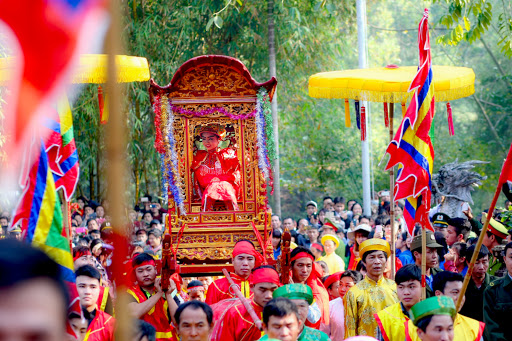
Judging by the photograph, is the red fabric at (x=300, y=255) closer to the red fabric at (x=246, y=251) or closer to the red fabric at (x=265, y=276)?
the red fabric at (x=246, y=251)

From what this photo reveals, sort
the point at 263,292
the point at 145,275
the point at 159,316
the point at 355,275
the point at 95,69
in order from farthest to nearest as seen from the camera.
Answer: the point at 95,69 → the point at 355,275 → the point at 145,275 → the point at 159,316 → the point at 263,292

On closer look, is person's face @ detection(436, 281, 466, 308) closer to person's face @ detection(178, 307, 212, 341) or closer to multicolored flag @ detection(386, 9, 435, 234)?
multicolored flag @ detection(386, 9, 435, 234)

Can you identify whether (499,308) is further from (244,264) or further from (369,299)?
(244,264)

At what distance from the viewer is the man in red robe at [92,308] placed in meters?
4.78

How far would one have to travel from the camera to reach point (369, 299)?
19.2ft

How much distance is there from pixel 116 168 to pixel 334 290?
5.72 meters

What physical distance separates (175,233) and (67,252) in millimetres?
4447

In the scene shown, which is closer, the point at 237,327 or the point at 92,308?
the point at 92,308

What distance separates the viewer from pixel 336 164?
20.4 m

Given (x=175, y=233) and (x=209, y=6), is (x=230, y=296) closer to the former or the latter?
(x=175, y=233)

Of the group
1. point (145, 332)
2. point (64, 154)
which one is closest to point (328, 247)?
point (64, 154)

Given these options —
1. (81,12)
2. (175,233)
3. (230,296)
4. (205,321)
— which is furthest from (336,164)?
(81,12)

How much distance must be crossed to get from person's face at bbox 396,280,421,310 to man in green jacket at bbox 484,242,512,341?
1.82 ft

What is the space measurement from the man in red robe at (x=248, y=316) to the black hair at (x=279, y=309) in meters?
1.04
